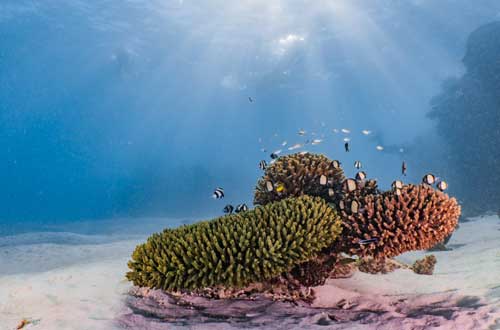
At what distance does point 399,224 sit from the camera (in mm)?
5102

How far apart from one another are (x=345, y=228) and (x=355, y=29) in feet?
131

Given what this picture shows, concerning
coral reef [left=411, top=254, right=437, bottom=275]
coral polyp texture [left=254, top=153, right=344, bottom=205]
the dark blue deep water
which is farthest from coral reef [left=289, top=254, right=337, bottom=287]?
the dark blue deep water

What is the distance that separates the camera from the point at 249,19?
39.9m

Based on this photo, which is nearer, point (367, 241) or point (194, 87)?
point (367, 241)

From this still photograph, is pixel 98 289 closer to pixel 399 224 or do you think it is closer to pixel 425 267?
pixel 399 224

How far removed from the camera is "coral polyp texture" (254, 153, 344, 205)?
6789 mm

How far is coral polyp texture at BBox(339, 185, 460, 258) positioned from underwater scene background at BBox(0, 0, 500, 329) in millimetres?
833

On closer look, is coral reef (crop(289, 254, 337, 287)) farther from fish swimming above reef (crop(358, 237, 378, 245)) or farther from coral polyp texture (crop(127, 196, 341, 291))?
fish swimming above reef (crop(358, 237, 378, 245))

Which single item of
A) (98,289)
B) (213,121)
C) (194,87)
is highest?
(213,121)

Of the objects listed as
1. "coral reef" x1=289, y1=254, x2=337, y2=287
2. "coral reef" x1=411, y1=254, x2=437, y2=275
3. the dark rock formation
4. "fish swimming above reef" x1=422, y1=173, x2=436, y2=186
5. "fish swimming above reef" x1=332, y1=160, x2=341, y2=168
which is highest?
the dark rock formation

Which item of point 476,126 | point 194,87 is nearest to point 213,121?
point 194,87

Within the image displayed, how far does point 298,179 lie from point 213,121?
87.7 metres

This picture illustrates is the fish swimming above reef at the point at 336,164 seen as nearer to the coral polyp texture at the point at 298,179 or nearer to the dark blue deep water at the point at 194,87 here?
the coral polyp texture at the point at 298,179

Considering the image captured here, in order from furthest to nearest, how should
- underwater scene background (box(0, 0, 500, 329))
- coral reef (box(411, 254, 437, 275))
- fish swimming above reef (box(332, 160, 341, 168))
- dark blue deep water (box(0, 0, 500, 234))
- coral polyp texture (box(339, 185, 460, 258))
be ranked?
dark blue deep water (box(0, 0, 500, 234)) → fish swimming above reef (box(332, 160, 341, 168)) → coral reef (box(411, 254, 437, 275)) → underwater scene background (box(0, 0, 500, 329)) → coral polyp texture (box(339, 185, 460, 258))
